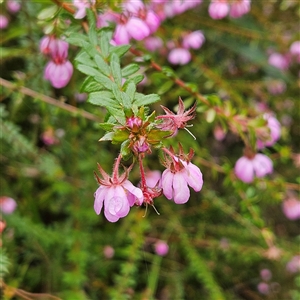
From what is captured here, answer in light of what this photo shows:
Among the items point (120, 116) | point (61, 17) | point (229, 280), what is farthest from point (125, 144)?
point (229, 280)

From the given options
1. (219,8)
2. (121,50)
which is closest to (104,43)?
(121,50)

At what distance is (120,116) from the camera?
1.79ft

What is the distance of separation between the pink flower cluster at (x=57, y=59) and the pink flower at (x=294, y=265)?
0.95 m

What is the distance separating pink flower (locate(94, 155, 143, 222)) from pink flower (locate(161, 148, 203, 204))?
0.04 m

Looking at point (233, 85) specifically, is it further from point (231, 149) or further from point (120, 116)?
point (120, 116)

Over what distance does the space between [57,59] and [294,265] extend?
1.06 m

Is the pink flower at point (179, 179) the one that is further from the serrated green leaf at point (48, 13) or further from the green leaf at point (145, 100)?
the serrated green leaf at point (48, 13)

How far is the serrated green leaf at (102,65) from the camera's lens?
0.68 meters

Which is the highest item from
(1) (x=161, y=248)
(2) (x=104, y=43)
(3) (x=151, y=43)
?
(2) (x=104, y=43)

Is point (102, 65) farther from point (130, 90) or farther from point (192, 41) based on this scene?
point (192, 41)

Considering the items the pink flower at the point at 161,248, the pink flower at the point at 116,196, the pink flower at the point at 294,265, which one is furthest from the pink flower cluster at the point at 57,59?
the pink flower at the point at 294,265

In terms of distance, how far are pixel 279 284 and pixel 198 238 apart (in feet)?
1.15

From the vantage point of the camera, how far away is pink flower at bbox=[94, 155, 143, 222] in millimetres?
517

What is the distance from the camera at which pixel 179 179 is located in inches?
21.2
